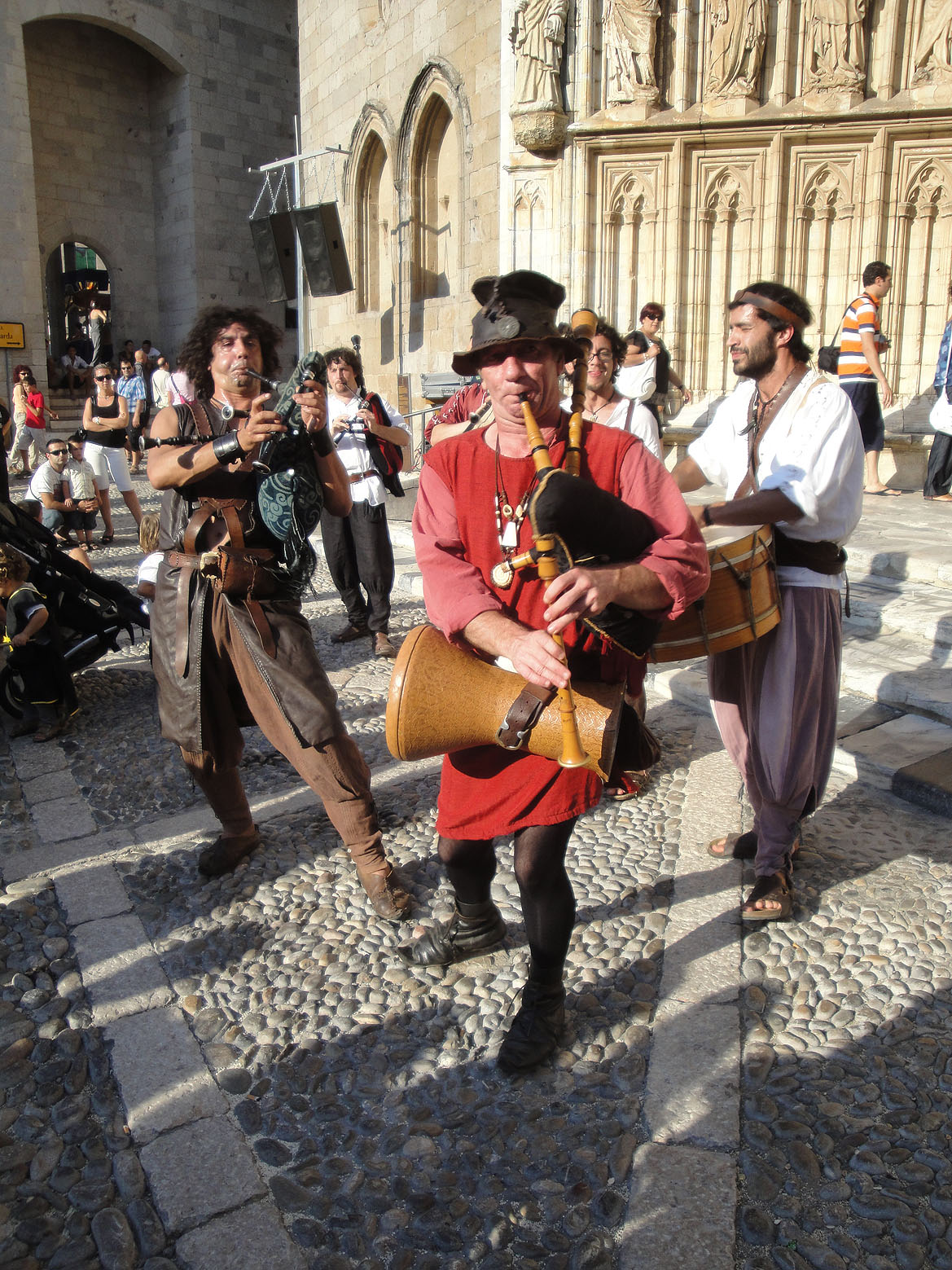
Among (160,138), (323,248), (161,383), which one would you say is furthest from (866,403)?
(160,138)

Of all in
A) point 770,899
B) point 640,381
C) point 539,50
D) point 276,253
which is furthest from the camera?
point 276,253

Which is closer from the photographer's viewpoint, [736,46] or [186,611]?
[186,611]

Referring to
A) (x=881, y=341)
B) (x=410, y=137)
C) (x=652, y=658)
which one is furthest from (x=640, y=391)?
(x=410, y=137)

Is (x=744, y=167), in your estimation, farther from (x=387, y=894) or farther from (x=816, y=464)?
(x=387, y=894)

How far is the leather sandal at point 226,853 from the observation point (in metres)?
3.45

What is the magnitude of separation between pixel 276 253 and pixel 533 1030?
15.6 metres

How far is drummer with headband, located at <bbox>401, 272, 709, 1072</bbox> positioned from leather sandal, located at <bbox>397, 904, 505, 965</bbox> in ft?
1.32

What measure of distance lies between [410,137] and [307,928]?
13.7 metres

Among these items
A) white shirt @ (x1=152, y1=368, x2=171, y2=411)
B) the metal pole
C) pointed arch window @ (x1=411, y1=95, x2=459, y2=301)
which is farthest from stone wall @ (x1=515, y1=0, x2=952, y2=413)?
white shirt @ (x1=152, y1=368, x2=171, y2=411)

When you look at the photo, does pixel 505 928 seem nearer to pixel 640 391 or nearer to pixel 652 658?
pixel 652 658

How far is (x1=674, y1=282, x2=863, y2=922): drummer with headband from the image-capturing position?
2.81 metres

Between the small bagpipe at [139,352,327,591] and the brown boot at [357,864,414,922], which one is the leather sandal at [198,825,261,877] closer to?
the brown boot at [357,864,414,922]

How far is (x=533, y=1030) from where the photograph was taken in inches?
95.6

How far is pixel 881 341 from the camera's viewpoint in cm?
785
